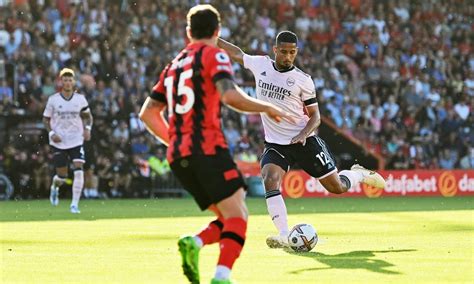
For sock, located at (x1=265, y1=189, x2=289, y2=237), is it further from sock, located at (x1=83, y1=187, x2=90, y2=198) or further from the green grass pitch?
sock, located at (x1=83, y1=187, x2=90, y2=198)

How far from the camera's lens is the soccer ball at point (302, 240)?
12.1 metres

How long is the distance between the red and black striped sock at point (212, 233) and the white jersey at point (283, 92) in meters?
4.48

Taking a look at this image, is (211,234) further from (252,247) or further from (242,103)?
(252,247)

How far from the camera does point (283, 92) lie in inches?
522

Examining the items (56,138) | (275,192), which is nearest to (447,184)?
(56,138)

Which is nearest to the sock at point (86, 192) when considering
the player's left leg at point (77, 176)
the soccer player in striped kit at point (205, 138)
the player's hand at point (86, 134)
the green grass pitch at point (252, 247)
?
the green grass pitch at point (252, 247)

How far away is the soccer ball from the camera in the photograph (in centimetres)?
1215

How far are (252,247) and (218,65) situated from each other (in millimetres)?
4968

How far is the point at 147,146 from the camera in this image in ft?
93.6

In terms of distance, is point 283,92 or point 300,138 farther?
point 283,92

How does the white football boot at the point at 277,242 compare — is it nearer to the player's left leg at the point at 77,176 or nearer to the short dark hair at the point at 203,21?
the short dark hair at the point at 203,21

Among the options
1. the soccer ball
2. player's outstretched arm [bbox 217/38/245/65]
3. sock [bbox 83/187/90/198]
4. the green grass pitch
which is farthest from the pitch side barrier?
the soccer ball

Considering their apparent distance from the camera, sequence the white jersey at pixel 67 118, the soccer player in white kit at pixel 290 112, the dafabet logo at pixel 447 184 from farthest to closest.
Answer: the dafabet logo at pixel 447 184 < the white jersey at pixel 67 118 < the soccer player in white kit at pixel 290 112

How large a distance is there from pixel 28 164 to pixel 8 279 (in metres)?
18.0
